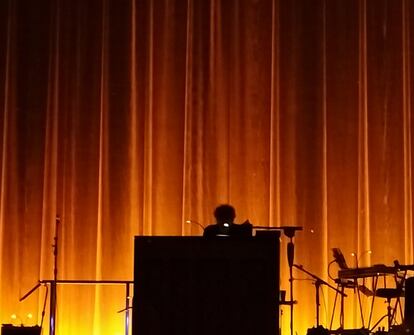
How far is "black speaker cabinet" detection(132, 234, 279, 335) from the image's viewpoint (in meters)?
3.32

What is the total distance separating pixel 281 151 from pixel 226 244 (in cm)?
468

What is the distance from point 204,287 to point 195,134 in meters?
4.75

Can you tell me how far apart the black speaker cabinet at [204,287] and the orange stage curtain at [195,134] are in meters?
4.47

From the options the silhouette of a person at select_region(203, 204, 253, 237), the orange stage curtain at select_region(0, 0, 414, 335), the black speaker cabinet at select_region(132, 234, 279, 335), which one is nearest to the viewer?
the black speaker cabinet at select_region(132, 234, 279, 335)

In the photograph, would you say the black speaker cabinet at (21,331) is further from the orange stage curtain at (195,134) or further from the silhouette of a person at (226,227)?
the orange stage curtain at (195,134)

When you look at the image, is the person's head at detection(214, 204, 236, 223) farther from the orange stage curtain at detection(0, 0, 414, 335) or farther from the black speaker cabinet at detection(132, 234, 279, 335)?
the black speaker cabinet at detection(132, 234, 279, 335)

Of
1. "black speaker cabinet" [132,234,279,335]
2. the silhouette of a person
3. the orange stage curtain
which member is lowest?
"black speaker cabinet" [132,234,279,335]

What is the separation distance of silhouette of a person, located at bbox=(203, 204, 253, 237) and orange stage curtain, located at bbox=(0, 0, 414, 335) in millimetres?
1911

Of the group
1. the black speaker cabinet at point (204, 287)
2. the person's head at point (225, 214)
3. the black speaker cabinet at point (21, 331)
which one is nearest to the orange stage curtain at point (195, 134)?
the black speaker cabinet at point (21, 331)

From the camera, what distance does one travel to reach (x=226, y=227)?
16.2 feet

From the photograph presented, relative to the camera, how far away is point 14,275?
25.9 ft

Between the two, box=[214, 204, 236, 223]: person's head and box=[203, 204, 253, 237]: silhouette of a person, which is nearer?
box=[203, 204, 253, 237]: silhouette of a person

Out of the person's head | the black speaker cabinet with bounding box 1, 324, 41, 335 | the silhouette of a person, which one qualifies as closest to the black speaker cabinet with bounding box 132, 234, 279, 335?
the silhouette of a person

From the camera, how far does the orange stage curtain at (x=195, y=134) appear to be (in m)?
7.86
